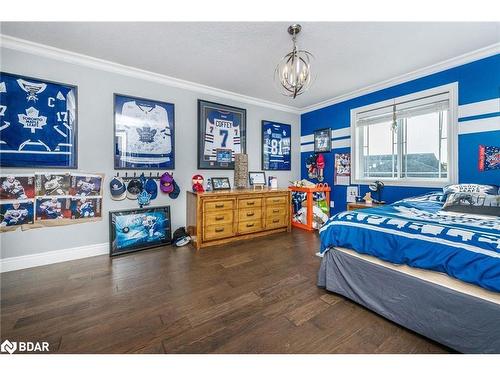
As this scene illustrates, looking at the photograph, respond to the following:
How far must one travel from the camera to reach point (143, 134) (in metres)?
3.04

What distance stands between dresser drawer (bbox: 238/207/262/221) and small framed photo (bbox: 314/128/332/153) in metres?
1.91

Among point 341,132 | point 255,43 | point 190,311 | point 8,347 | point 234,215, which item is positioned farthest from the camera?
point 341,132

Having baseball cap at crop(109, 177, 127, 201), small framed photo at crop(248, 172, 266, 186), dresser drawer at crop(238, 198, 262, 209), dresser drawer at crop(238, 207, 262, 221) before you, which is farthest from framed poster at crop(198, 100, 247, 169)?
baseball cap at crop(109, 177, 127, 201)

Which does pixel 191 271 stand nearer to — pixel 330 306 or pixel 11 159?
pixel 330 306

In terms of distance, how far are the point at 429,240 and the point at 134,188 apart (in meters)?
3.23

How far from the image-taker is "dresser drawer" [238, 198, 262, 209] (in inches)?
132

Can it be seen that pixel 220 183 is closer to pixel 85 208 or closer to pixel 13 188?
pixel 85 208

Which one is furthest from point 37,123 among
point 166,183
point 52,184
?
point 166,183

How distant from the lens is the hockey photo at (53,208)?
8.05 feet

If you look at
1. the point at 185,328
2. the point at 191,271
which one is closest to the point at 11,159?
the point at 191,271

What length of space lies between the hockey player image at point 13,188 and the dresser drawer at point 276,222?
10.4 ft

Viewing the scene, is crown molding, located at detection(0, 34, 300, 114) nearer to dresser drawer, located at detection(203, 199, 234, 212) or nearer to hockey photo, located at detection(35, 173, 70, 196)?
hockey photo, located at detection(35, 173, 70, 196)

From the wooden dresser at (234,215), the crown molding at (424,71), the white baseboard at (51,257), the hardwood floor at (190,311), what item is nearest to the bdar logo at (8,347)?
the hardwood floor at (190,311)
